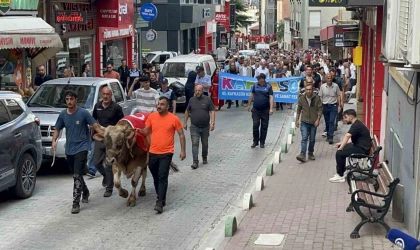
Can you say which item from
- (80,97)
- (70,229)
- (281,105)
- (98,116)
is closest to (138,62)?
(281,105)

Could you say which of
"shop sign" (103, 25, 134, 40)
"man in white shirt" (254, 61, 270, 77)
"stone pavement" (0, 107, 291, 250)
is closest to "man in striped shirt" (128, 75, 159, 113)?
"stone pavement" (0, 107, 291, 250)

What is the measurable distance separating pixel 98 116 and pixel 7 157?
1733 mm

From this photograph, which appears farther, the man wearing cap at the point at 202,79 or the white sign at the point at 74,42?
the white sign at the point at 74,42

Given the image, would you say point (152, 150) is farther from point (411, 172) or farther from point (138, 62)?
point (138, 62)

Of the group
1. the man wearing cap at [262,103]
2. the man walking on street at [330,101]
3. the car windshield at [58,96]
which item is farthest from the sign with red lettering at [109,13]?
the car windshield at [58,96]

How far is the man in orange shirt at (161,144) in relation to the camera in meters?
11.3

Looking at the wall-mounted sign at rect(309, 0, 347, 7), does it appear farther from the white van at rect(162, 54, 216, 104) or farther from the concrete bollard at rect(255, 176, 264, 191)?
the white van at rect(162, 54, 216, 104)

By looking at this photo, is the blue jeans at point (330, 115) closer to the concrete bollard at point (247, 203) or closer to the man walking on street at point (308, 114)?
the man walking on street at point (308, 114)

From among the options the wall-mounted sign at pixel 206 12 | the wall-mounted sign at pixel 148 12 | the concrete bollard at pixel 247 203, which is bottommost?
the concrete bollard at pixel 247 203

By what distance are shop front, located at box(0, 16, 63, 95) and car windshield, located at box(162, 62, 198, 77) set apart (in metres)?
6.16

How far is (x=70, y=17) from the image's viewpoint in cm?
2484

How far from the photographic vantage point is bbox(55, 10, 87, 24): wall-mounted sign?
24.1 metres

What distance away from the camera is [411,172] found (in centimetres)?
898

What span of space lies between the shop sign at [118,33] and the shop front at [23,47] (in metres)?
8.78
